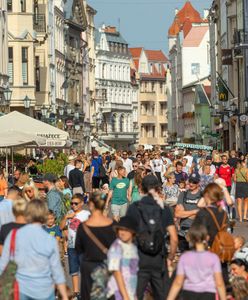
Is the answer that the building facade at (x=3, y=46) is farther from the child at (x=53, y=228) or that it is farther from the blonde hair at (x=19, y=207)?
the blonde hair at (x=19, y=207)

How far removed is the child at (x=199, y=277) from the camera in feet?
39.6

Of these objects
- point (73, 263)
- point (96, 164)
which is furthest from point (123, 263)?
point (96, 164)

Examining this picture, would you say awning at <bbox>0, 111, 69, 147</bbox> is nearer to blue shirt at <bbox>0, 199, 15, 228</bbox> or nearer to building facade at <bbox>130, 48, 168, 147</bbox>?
blue shirt at <bbox>0, 199, 15, 228</bbox>

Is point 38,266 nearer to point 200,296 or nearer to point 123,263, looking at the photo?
point 123,263

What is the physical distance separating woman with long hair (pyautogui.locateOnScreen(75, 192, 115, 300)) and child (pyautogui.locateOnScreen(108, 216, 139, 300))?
A: 1.65 feet

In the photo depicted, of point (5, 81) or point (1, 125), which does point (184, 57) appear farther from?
point (1, 125)

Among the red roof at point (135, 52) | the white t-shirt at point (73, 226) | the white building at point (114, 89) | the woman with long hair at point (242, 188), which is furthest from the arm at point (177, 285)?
the red roof at point (135, 52)

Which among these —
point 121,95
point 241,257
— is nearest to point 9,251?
point 241,257

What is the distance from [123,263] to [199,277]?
94 cm

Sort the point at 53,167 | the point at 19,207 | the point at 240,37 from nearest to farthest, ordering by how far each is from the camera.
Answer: the point at 19,207
the point at 53,167
the point at 240,37

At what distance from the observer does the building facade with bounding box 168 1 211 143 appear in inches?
6009

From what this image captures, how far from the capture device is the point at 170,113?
17675cm

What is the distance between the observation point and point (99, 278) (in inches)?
517

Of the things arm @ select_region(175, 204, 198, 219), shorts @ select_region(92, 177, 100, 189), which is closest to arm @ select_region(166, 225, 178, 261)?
arm @ select_region(175, 204, 198, 219)
